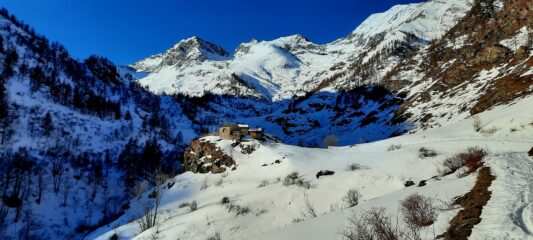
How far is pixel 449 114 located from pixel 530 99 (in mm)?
31249

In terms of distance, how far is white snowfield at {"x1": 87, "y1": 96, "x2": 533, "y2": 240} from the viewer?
11078mm

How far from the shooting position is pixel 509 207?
9648 mm

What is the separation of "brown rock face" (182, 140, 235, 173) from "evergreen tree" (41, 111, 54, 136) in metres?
66.1

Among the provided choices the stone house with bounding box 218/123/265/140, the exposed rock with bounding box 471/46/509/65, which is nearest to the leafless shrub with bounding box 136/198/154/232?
the stone house with bounding box 218/123/265/140

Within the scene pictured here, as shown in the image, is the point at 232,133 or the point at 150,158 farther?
the point at 150,158

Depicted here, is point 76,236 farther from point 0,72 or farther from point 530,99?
point 0,72

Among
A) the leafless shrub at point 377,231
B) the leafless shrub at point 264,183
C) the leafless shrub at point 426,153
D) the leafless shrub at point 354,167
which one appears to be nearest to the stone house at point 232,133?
the leafless shrub at point 264,183

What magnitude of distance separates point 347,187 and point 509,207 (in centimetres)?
2490

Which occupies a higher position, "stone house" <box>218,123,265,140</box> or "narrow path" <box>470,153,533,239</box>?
"stone house" <box>218,123,265,140</box>

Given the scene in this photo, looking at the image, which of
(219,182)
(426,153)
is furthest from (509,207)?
(219,182)

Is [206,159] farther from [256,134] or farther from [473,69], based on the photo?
[473,69]

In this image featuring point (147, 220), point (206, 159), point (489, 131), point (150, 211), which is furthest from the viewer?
point (206, 159)

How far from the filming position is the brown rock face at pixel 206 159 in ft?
211

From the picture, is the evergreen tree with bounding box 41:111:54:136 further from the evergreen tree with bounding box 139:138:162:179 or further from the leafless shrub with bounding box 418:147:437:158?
the leafless shrub with bounding box 418:147:437:158
